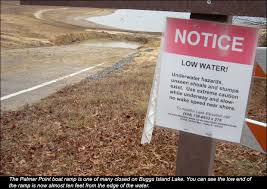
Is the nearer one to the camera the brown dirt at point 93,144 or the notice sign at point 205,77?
the notice sign at point 205,77

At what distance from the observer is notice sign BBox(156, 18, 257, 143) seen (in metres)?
3.01

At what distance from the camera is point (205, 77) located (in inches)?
122

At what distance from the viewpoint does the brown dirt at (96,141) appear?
5.58 m

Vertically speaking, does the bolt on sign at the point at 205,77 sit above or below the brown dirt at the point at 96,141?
above

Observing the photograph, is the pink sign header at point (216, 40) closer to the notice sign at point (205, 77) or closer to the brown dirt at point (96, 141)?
the notice sign at point (205, 77)

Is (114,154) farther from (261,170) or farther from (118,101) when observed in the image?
(118,101)

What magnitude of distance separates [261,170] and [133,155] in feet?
5.70

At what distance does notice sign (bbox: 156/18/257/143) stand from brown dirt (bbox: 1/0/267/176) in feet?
7.48
